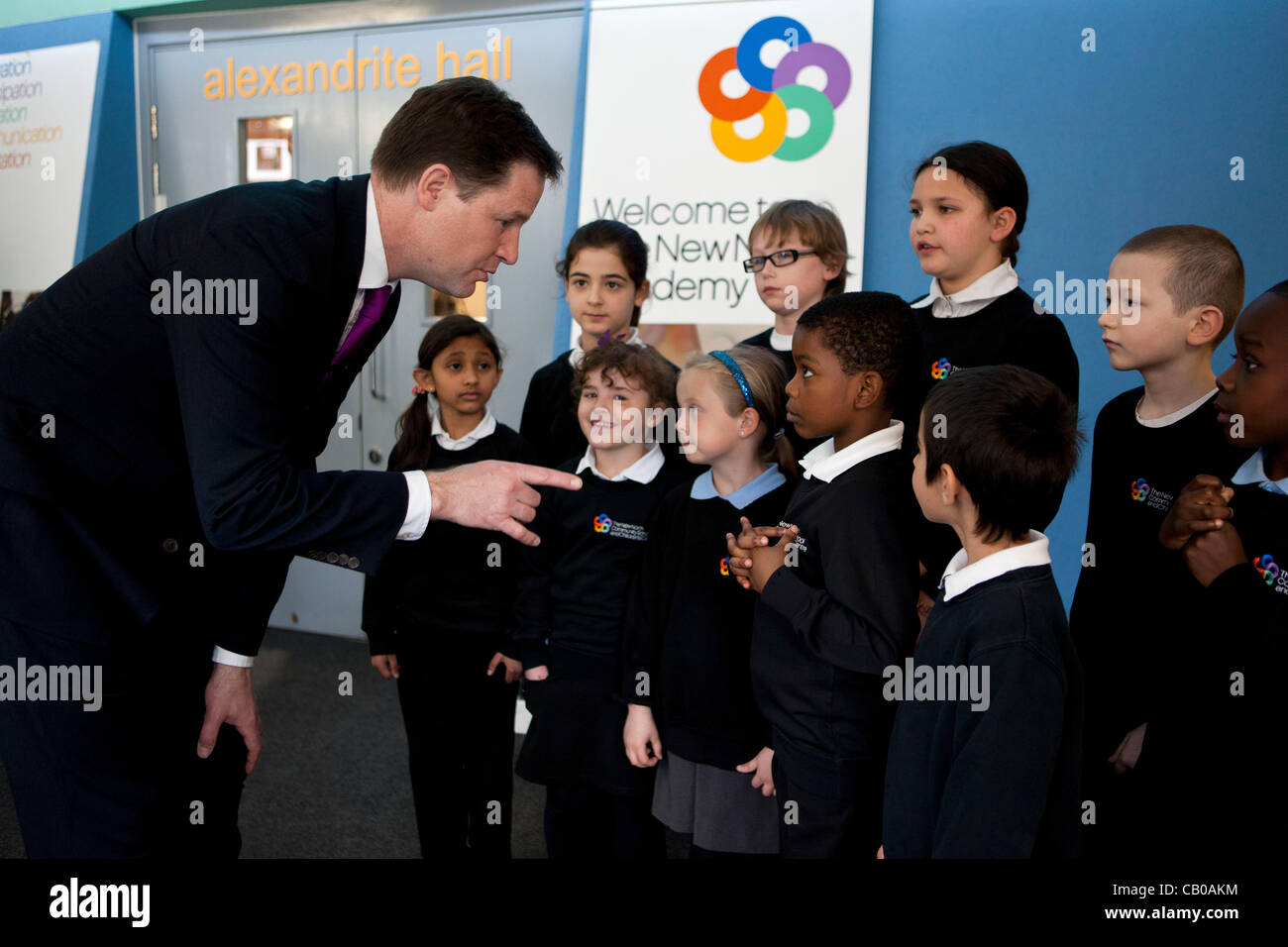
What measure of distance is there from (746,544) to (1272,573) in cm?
83

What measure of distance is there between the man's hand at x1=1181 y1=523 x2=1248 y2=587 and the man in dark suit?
1.05 meters

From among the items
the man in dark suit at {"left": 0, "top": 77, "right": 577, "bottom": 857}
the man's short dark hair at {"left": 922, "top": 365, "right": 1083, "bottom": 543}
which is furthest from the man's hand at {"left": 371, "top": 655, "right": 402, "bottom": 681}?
the man's short dark hair at {"left": 922, "top": 365, "right": 1083, "bottom": 543}

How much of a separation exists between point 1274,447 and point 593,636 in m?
1.37

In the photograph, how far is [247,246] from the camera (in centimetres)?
139

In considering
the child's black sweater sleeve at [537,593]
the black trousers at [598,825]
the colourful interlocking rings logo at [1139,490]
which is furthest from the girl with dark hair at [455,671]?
the colourful interlocking rings logo at [1139,490]

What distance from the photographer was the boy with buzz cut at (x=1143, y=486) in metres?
1.78

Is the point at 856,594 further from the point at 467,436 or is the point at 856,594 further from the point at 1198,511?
the point at 467,436

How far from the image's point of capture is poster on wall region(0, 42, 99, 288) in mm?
4680

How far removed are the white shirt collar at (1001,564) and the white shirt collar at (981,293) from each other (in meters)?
0.70

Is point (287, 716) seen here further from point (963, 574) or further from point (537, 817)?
point (963, 574)

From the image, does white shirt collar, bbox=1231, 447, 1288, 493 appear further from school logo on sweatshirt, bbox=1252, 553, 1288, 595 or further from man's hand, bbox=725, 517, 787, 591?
man's hand, bbox=725, 517, 787, 591

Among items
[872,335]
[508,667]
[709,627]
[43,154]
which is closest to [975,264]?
[872,335]

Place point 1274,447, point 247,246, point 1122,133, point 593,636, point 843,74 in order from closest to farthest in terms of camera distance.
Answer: point 247,246
point 1274,447
point 593,636
point 1122,133
point 843,74

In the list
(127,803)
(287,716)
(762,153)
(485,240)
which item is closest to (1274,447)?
(485,240)
